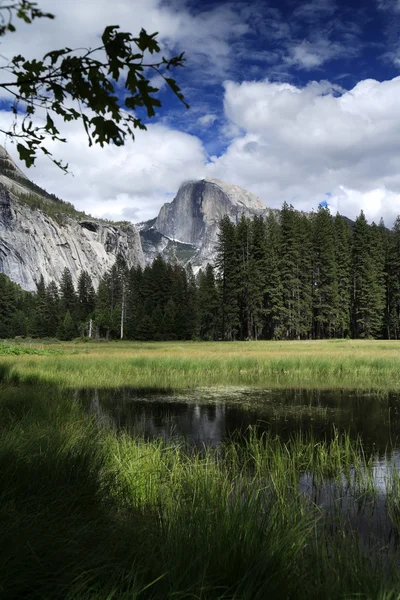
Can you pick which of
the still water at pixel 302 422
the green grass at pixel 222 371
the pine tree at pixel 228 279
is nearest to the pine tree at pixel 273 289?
the pine tree at pixel 228 279

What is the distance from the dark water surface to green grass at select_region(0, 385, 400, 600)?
11.3ft

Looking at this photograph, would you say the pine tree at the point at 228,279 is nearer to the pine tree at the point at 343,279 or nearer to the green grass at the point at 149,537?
the pine tree at the point at 343,279

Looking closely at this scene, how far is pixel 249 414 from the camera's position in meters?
13.3

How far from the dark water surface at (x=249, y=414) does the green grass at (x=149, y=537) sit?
11.3 feet

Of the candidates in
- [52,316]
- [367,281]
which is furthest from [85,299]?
[367,281]

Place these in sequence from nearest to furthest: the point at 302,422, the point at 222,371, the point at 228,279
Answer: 1. the point at 302,422
2. the point at 222,371
3. the point at 228,279

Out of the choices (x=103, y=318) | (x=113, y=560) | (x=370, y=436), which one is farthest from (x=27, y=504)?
(x=103, y=318)

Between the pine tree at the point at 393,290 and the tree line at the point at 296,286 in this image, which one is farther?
the pine tree at the point at 393,290

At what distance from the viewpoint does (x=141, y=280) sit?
86938 mm

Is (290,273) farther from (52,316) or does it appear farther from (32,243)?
(32,243)

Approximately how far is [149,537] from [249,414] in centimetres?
993

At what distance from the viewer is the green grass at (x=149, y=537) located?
2.68m

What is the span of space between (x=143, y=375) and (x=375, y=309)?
172ft

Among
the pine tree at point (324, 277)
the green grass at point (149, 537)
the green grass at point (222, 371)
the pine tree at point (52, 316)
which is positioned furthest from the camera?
the pine tree at point (52, 316)
